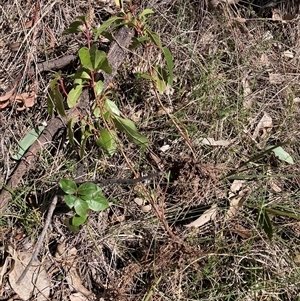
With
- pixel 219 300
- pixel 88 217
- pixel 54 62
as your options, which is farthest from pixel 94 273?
pixel 54 62

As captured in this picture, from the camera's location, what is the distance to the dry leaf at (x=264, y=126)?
246 cm

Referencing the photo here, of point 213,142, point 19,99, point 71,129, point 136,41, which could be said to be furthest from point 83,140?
point 213,142

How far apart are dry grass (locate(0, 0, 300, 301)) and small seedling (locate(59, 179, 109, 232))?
14 cm

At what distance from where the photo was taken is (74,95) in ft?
7.07

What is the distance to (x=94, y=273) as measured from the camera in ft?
7.18

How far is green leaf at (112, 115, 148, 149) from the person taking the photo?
2.15 m

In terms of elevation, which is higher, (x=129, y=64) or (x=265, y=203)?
(x=129, y=64)

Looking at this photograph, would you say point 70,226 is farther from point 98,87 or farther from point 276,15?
point 276,15

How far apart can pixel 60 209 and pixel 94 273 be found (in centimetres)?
32

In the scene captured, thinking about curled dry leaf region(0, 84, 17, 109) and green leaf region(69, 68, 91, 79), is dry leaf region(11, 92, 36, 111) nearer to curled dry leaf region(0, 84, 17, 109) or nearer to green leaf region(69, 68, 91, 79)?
curled dry leaf region(0, 84, 17, 109)

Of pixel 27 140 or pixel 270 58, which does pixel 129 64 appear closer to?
pixel 27 140

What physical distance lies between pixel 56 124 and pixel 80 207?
1.41 feet

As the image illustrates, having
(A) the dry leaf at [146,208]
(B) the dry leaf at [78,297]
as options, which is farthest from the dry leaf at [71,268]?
(A) the dry leaf at [146,208]

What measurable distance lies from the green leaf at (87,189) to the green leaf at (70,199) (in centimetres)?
3
